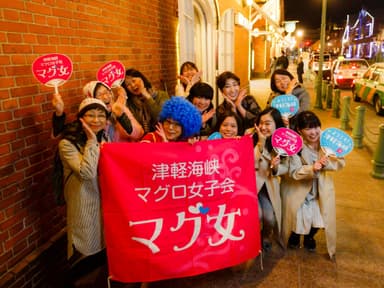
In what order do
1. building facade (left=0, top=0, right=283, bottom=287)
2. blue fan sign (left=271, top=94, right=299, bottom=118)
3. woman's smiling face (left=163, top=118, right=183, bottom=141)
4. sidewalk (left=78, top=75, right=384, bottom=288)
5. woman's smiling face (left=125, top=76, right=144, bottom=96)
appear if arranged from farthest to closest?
woman's smiling face (left=125, top=76, right=144, bottom=96), blue fan sign (left=271, top=94, right=299, bottom=118), sidewalk (left=78, top=75, right=384, bottom=288), woman's smiling face (left=163, top=118, right=183, bottom=141), building facade (left=0, top=0, right=283, bottom=287)

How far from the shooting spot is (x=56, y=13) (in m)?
3.13

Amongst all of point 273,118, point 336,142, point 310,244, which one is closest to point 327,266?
point 310,244

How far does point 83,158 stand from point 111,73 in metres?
1.16

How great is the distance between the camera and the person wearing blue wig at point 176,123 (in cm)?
274

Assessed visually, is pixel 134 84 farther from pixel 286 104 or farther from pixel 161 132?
pixel 286 104

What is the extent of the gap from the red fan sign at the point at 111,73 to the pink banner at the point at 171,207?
101 centimetres

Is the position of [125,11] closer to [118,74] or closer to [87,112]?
[118,74]

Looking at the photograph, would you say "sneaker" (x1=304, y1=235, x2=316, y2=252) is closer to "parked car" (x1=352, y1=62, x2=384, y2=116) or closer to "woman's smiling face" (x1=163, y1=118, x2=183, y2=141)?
"woman's smiling face" (x1=163, y1=118, x2=183, y2=141)

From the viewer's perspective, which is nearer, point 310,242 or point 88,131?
point 88,131

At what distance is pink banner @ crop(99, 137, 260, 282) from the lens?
2527 millimetres

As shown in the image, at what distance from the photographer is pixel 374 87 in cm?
1152

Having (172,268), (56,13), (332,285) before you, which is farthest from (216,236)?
(56,13)

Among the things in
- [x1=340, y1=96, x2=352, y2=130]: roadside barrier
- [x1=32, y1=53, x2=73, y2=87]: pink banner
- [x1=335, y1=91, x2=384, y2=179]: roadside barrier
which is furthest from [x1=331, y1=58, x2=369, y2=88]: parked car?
[x1=32, y1=53, x2=73, y2=87]: pink banner

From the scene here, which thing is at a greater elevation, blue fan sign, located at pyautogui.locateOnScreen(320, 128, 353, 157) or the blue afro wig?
the blue afro wig
